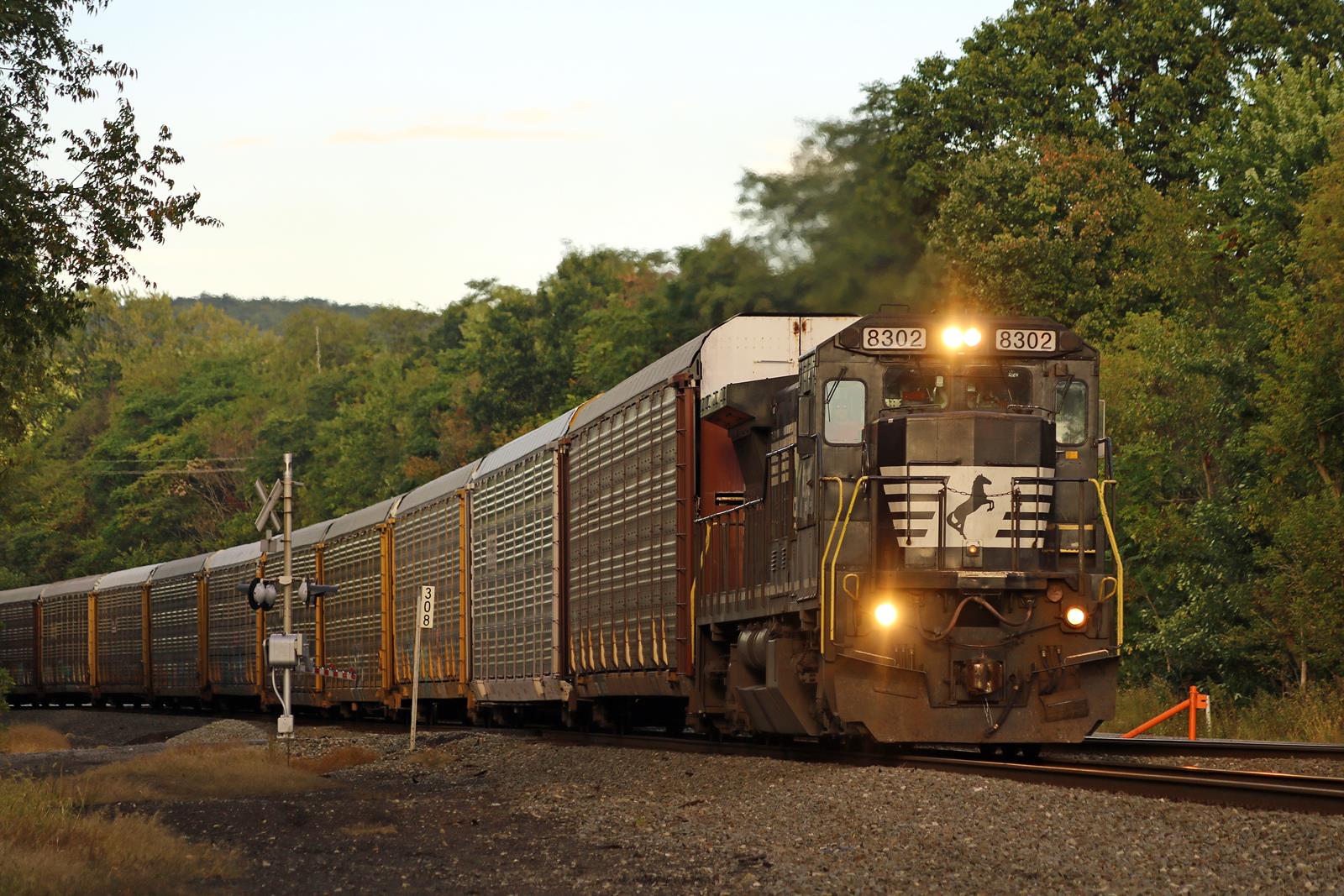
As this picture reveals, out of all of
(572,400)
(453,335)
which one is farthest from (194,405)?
(572,400)

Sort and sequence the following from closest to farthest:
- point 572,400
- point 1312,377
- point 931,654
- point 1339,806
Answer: point 1339,806 < point 931,654 < point 1312,377 < point 572,400

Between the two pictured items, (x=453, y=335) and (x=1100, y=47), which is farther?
(x=453, y=335)

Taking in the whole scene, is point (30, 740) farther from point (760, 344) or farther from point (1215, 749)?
point (1215, 749)

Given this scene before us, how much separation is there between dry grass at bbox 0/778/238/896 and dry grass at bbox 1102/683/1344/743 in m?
12.7

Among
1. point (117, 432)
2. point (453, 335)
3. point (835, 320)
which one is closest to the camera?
point (835, 320)

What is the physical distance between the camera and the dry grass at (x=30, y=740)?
101 feet

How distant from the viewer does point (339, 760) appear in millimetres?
21953

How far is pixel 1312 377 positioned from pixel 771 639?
15043 millimetres

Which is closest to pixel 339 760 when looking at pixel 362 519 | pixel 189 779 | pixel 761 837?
pixel 189 779

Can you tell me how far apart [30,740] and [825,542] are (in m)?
22.8

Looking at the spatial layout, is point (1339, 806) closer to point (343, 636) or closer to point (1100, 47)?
point (343, 636)

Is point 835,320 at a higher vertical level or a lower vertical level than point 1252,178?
lower

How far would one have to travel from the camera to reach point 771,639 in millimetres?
15008

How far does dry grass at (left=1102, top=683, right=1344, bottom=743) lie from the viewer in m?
21.1
